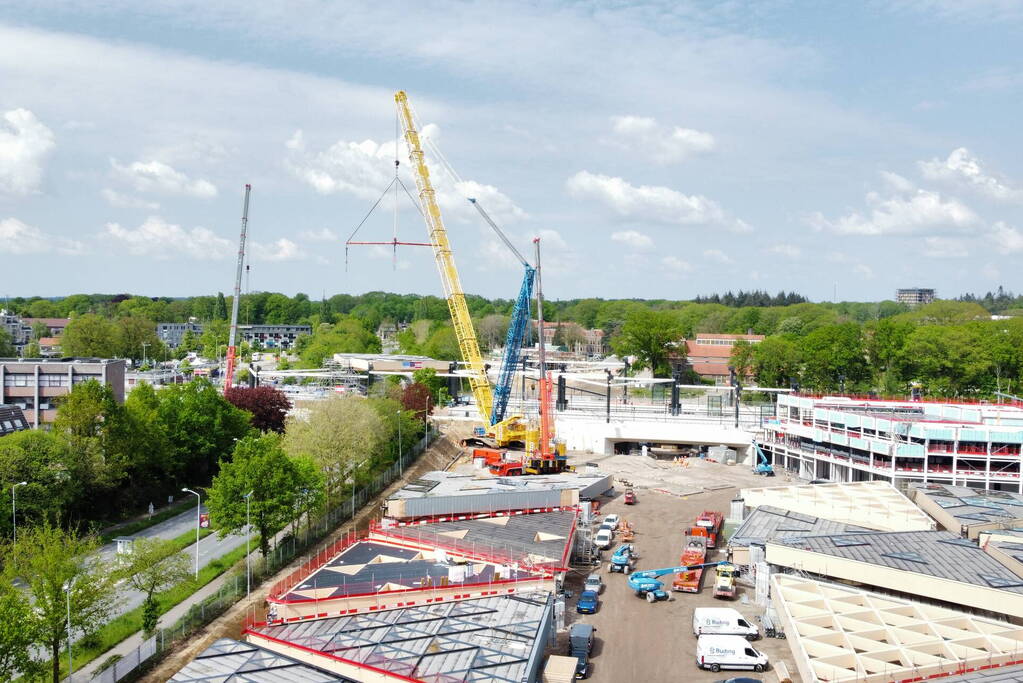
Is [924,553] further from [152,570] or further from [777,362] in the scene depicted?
[777,362]

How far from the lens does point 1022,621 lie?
30625 millimetres

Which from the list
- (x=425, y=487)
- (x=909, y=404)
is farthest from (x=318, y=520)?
(x=909, y=404)

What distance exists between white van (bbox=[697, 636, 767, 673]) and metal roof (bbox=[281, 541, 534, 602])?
774 cm

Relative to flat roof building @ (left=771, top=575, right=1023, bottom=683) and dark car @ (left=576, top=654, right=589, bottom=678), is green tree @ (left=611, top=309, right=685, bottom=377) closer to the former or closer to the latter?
flat roof building @ (left=771, top=575, right=1023, bottom=683)

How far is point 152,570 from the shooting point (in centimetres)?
3316

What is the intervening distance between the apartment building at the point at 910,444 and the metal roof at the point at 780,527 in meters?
16.7

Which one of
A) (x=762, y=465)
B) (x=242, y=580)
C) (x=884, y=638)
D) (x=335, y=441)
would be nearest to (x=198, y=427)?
(x=335, y=441)

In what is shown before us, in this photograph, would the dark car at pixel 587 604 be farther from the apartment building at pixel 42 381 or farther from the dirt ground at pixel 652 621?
the apartment building at pixel 42 381

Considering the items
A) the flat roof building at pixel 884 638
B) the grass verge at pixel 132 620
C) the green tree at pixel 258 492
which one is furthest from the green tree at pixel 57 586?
the flat roof building at pixel 884 638

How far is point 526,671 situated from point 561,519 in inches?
794

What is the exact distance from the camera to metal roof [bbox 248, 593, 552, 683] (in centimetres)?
2542

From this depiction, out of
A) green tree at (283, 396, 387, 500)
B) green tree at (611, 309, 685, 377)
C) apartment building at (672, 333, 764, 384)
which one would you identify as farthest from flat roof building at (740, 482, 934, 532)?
apartment building at (672, 333, 764, 384)

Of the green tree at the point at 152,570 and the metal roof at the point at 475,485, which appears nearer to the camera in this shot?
the green tree at the point at 152,570

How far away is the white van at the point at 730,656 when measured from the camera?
29328 millimetres
